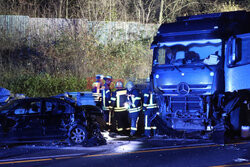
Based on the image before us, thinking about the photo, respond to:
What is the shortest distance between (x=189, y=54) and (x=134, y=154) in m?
3.97

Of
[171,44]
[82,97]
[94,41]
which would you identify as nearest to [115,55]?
[94,41]

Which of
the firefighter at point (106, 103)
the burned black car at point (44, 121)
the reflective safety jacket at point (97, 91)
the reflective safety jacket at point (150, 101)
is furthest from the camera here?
the reflective safety jacket at point (97, 91)

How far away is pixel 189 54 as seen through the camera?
11.2 m

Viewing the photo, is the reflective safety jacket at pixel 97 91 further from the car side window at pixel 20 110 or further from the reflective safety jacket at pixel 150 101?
the car side window at pixel 20 110

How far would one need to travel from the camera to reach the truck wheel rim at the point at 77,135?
10.5 metres

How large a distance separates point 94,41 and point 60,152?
16.6 meters

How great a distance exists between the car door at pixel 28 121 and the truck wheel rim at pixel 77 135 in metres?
0.94

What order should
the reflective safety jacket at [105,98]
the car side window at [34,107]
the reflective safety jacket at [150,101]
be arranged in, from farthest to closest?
1. the reflective safety jacket at [105,98]
2. the reflective safety jacket at [150,101]
3. the car side window at [34,107]

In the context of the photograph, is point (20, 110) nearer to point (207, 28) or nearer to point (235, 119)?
point (207, 28)

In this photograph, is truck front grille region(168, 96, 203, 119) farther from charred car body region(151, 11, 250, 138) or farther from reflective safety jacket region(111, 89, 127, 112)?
reflective safety jacket region(111, 89, 127, 112)

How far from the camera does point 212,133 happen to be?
10789 mm

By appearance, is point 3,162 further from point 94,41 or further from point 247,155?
point 94,41

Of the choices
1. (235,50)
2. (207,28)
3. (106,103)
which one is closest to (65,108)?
(106,103)

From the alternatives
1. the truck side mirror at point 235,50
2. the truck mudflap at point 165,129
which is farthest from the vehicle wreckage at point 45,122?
the truck side mirror at point 235,50
